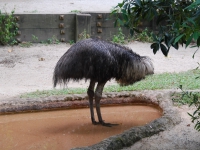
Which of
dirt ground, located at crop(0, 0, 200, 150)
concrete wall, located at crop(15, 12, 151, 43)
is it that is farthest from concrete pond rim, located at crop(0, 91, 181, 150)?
concrete wall, located at crop(15, 12, 151, 43)

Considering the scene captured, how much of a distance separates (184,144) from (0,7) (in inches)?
372

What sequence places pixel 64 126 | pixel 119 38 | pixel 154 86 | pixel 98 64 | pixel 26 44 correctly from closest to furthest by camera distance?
pixel 98 64, pixel 64 126, pixel 154 86, pixel 26 44, pixel 119 38

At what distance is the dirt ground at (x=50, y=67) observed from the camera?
182 inches

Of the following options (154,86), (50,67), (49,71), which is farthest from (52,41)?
(154,86)

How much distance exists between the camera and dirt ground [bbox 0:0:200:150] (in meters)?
4.61

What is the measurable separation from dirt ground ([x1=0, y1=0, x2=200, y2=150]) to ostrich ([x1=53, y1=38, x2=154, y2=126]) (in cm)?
88

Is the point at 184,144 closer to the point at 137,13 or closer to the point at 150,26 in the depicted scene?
the point at 137,13

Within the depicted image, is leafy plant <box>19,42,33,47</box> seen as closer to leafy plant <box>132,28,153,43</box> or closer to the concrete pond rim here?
leafy plant <box>132,28,153,43</box>

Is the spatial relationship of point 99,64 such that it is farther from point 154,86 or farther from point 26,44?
point 26,44

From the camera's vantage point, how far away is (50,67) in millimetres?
9055

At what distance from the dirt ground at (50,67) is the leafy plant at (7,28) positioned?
0.76 ft

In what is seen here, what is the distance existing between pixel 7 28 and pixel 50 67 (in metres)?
2.36

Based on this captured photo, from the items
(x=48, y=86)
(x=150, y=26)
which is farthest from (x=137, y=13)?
(x=150, y=26)

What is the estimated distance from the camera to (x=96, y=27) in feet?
38.4
